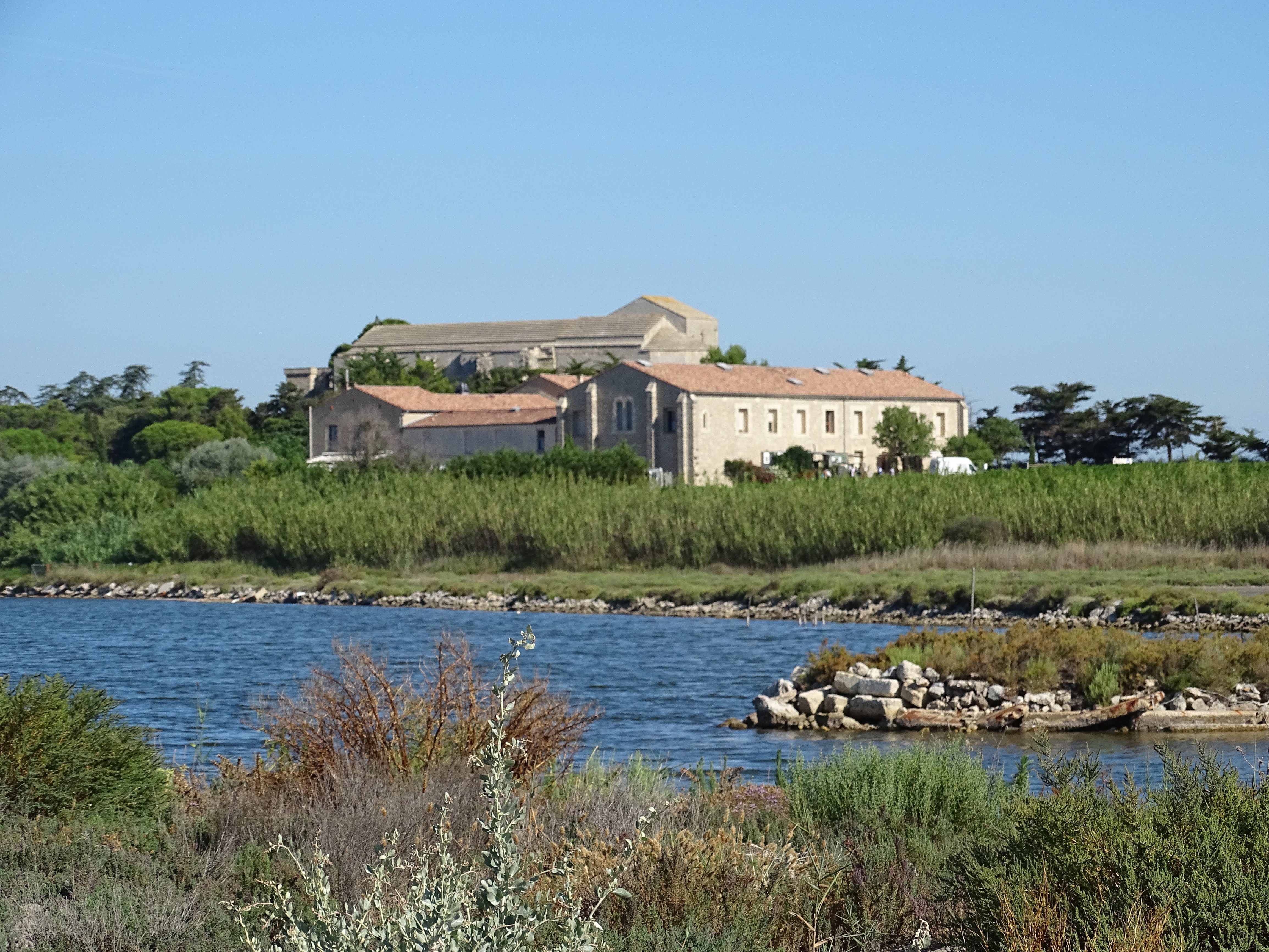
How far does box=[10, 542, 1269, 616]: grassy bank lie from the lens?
31594 millimetres

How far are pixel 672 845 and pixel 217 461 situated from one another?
64307 mm

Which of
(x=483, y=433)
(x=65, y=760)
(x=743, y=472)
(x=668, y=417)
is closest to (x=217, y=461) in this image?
(x=483, y=433)

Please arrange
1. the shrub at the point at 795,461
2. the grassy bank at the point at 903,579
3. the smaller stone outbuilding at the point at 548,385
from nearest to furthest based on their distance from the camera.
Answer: the grassy bank at the point at 903,579 → the shrub at the point at 795,461 → the smaller stone outbuilding at the point at 548,385

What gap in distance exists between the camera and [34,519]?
187 ft

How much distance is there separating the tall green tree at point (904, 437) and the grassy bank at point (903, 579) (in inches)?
985

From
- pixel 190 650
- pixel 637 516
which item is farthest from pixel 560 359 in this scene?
pixel 190 650

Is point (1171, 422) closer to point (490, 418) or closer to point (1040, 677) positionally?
point (490, 418)

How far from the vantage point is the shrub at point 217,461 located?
66250 mm

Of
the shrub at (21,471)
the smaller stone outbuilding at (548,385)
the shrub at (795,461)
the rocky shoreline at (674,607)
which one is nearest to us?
the rocky shoreline at (674,607)

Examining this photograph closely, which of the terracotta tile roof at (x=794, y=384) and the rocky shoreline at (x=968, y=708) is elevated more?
the terracotta tile roof at (x=794, y=384)

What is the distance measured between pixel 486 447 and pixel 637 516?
25.0 m

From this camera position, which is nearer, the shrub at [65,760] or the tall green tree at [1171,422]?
the shrub at [65,760]

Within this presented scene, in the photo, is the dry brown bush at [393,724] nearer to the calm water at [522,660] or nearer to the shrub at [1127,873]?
the calm water at [522,660]

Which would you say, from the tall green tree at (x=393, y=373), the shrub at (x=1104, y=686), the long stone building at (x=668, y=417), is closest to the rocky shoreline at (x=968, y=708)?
the shrub at (x=1104, y=686)
